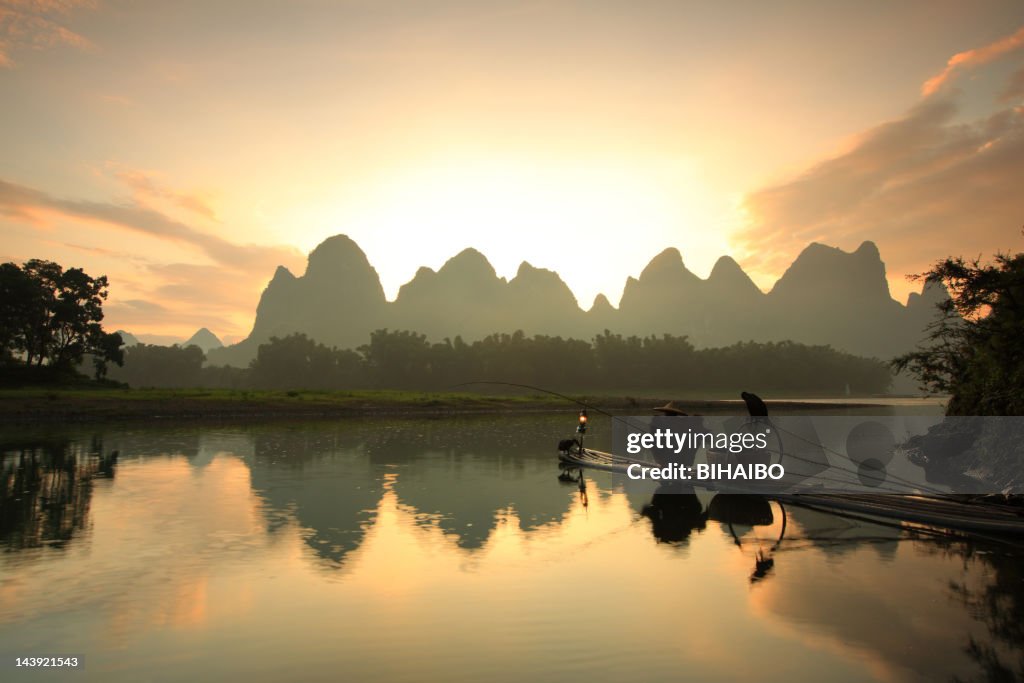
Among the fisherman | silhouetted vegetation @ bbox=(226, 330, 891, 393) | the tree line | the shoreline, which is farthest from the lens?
the tree line

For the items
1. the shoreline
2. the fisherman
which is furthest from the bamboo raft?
the shoreline

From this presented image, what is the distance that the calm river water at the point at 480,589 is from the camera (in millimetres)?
6750

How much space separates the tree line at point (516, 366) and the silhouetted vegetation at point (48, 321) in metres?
34.4

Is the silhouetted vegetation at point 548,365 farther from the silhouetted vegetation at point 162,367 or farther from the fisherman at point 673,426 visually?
the fisherman at point 673,426

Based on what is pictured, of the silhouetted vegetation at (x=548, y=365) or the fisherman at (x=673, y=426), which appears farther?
the silhouetted vegetation at (x=548, y=365)

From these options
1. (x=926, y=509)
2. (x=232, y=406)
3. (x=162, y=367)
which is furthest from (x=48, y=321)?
(x=926, y=509)

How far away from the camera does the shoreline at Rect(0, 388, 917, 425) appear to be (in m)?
40.9

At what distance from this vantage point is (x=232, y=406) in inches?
1879

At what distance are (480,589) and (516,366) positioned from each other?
92679 millimetres

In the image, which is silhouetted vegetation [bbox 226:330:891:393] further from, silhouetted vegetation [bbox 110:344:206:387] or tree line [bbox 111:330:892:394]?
silhouetted vegetation [bbox 110:344:206:387]

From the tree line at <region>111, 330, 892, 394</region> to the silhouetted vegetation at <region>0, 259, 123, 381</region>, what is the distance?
34.4m

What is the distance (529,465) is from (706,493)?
7477 mm

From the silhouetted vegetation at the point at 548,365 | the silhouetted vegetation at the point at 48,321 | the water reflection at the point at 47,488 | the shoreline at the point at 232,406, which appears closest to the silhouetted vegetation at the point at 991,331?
the water reflection at the point at 47,488

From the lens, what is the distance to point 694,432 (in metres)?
16.7
